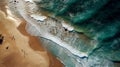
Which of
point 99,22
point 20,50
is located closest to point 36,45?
point 20,50

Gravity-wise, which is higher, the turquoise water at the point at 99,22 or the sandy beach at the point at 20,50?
the turquoise water at the point at 99,22

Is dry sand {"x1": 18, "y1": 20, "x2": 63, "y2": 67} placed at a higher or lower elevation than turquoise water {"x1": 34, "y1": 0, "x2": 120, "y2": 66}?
lower

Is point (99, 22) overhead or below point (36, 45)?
overhead

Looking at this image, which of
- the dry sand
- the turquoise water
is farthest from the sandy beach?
the turquoise water

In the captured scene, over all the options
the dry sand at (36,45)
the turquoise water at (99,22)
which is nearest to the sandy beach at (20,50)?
the dry sand at (36,45)

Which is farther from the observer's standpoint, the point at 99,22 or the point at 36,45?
the point at 36,45

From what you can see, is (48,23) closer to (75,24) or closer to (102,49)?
(75,24)

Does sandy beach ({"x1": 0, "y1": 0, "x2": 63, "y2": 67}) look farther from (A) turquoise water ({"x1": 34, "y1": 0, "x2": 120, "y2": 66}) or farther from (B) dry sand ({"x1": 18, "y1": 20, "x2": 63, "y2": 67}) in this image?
(A) turquoise water ({"x1": 34, "y1": 0, "x2": 120, "y2": 66})

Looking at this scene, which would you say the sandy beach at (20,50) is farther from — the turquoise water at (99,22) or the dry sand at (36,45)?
the turquoise water at (99,22)

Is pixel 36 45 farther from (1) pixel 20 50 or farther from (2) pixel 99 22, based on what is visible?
(2) pixel 99 22

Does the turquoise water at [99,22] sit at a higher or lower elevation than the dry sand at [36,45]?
higher

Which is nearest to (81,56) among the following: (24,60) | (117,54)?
(117,54)
